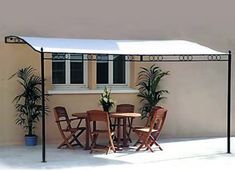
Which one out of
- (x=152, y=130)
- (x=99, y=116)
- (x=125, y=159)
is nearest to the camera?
(x=125, y=159)

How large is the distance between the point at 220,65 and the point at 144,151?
4.36 m

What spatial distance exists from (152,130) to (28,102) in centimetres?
337

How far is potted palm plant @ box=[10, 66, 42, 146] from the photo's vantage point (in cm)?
1277

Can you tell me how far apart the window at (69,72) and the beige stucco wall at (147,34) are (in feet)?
1.41

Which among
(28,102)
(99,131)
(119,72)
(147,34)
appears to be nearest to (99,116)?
(99,131)

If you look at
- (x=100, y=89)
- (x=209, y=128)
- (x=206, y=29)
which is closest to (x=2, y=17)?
(x=100, y=89)

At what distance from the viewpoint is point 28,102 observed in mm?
12781

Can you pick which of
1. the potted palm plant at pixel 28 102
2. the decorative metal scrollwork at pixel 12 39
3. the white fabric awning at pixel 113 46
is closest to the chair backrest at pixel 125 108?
the white fabric awning at pixel 113 46

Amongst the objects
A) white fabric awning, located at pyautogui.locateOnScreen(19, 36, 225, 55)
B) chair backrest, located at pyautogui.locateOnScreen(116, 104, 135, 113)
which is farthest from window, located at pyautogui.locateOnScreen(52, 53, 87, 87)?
chair backrest, located at pyautogui.locateOnScreen(116, 104, 135, 113)

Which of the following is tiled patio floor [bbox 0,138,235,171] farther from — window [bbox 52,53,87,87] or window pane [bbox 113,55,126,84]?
window pane [bbox 113,55,126,84]

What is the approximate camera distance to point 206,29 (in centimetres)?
1468

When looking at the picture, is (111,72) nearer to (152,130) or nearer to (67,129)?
(67,129)

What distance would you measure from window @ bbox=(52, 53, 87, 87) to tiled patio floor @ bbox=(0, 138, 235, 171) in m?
1.92

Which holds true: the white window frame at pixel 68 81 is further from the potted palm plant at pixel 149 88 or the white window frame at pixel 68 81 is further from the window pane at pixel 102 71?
the potted palm plant at pixel 149 88
